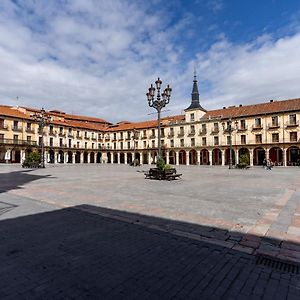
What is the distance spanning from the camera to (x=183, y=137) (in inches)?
1796

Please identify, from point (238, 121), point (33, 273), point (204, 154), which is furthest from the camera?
point (204, 154)

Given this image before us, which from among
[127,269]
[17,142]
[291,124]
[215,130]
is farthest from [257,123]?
[17,142]

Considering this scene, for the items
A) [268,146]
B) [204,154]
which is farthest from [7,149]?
[268,146]

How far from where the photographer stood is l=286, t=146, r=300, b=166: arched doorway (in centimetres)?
3419

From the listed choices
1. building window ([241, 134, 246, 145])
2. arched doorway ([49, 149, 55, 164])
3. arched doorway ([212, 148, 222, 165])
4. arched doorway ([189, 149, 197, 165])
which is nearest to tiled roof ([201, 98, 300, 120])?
building window ([241, 134, 246, 145])

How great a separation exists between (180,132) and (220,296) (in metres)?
44.4

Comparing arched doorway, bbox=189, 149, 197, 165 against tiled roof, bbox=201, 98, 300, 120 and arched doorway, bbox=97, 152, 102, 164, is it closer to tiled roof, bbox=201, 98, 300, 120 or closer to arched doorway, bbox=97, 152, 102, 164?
tiled roof, bbox=201, 98, 300, 120

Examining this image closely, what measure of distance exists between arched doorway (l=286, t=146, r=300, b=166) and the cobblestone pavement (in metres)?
36.2

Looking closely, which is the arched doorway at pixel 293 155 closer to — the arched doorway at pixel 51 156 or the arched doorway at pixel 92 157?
the arched doorway at pixel 92 157

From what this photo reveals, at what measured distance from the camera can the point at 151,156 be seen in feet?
167

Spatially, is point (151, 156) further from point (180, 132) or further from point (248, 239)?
point (248, 239)

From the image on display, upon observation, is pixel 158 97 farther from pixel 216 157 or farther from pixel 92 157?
pixel 92 157

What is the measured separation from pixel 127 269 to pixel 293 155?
38.8 metres

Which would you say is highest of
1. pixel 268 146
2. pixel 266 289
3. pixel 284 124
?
pixel 284 124
